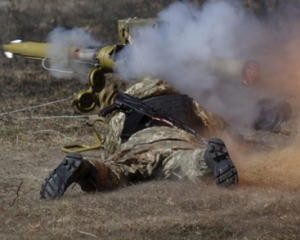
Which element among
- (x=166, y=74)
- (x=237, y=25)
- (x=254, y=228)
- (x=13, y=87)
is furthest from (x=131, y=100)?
(x=13, y=87)

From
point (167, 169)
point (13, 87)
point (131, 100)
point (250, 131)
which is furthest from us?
point (13, 87)

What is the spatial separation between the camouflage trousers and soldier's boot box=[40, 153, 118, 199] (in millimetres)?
197

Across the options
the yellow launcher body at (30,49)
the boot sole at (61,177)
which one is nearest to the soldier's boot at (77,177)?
the boot sole at (61,177)

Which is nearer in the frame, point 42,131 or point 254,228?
point 254,228

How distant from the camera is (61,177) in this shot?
21.4 feet

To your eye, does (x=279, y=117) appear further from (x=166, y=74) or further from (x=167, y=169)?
(x=167, y=169)

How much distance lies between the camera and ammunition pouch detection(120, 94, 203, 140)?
25.8 feet

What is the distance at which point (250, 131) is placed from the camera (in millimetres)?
10242

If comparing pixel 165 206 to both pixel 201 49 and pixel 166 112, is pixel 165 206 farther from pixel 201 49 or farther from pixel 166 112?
pixel 201 49

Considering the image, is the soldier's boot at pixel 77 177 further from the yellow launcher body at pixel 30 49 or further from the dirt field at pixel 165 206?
the yellow launcher body at pixel 30 49

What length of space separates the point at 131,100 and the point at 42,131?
3.14 meters

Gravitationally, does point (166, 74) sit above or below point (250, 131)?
above

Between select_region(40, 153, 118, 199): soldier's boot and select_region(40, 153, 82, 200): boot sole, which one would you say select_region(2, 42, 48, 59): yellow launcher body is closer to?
select_region(40, 153, 118, 199): soldier's boot

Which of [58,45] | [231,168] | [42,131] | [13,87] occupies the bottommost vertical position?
[13,87]
